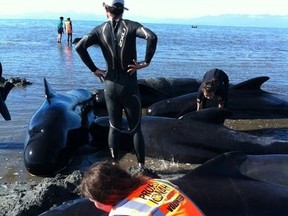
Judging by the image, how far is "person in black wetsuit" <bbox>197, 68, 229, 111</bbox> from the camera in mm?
8898

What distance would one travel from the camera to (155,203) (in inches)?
119

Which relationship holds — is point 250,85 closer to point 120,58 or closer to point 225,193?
point 120,58

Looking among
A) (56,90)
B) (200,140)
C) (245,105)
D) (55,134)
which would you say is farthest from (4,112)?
(245,105)

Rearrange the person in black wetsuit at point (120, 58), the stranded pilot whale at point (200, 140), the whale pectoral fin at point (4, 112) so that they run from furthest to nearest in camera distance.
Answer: the whale pectoral fin at point (4, 112)
the stranded pilot whale at point (200, 140)
the person in black wetsuit at point (120, 58)

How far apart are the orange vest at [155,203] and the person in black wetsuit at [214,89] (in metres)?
5.92

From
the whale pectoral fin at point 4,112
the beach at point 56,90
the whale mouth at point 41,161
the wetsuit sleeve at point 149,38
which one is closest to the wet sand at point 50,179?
the beach at point 56,90

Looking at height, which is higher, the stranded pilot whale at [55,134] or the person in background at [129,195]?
the person in background at [129,195]

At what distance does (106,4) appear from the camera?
661 centimetres

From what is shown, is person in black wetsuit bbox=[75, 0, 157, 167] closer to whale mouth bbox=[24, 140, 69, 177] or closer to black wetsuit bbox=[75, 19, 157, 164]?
black wetsuit bbox=[75, 19, 157, 164]

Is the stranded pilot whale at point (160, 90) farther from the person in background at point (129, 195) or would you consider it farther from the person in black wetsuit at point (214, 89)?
the person in background at point (129, 195)

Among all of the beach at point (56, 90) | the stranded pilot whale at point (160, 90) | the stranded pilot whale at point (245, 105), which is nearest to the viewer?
the beach at point (56, 90)

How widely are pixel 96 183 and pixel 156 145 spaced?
507 cm

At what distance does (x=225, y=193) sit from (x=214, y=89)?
4908 millimetres

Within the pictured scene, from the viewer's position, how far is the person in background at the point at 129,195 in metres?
3.01
